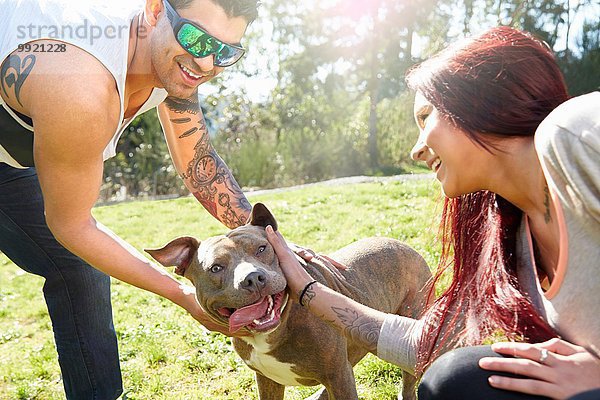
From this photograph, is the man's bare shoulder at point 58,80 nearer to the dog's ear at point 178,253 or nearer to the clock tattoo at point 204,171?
the dog's ear at point 178,253

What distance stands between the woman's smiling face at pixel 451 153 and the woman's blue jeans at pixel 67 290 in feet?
6.39

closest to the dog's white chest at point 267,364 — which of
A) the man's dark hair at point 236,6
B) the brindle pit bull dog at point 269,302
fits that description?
the brindle pit bull dog at point 269,302

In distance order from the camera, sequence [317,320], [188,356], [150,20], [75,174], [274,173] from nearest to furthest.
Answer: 1. [75,174]
2. [150,20]
3. [317,320]
4. [188,356]
5. [274,173]

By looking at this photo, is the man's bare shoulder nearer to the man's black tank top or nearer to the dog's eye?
the man's black tank top

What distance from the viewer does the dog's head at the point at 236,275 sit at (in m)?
2.78

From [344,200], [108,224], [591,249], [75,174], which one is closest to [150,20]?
[75,174]

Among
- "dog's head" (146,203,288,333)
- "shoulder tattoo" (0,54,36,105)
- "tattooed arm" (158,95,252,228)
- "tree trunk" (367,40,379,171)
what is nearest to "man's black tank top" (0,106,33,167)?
"shoulder tattoo" (0,54,36,105)

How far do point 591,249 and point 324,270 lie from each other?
1557 millimetres

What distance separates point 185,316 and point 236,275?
11.3 feet

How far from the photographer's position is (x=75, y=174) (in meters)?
2.51

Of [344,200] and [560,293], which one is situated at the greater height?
[560,293]

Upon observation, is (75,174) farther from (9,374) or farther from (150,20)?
(9,374)

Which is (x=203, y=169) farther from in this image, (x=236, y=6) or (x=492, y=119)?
(x=492, y=119)

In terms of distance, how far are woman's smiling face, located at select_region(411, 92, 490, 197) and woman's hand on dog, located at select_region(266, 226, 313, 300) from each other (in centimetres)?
81
